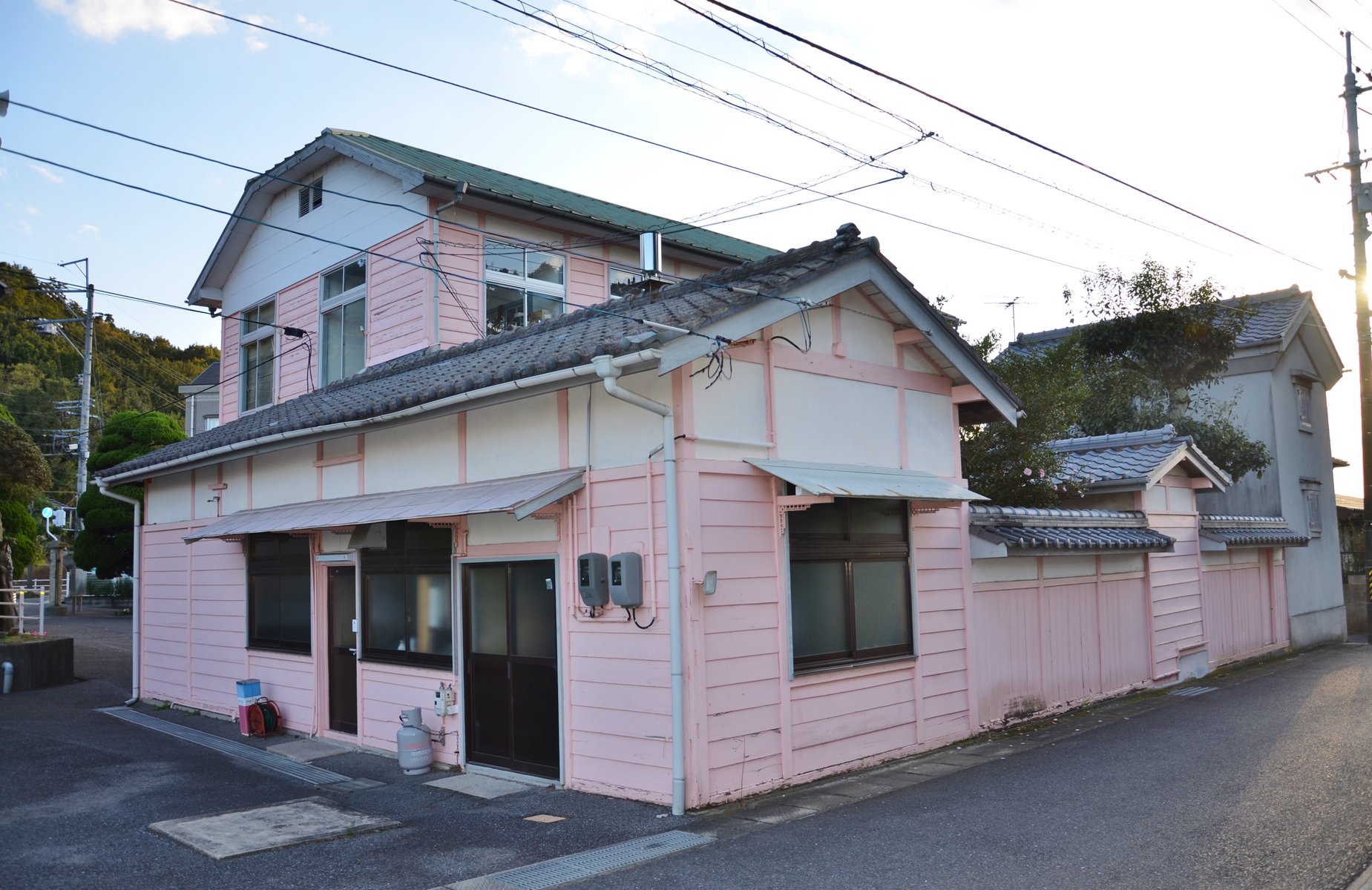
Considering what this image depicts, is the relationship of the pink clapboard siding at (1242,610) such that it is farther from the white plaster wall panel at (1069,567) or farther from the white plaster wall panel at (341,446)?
A: the white plaster wall panel at (341,446)

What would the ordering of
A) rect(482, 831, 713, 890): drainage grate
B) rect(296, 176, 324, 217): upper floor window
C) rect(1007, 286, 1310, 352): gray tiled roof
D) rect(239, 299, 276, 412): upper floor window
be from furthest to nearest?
1. rect(1007, 286, 1310, 352): gray tiled roof
2. rect(239, 299, 276, 412): upper floor window
3. rect(296, 176, 324, 217): upper floor window
4. rect(482, 831, 713, 890): drainage grate

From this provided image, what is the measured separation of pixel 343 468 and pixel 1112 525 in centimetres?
981

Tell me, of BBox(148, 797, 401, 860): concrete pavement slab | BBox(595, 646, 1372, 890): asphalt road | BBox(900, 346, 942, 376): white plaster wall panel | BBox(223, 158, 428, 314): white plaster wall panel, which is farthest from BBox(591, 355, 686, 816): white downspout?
BBox(223, 158, 428, 314): white plaster wall panel

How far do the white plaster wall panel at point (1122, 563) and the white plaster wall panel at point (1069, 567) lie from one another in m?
0.31

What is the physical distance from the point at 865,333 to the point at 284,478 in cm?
742

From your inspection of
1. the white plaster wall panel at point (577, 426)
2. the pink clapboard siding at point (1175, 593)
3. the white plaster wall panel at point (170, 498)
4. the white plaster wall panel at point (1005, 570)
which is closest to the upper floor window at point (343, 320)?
the white plaster wall panel at point (170, 498)

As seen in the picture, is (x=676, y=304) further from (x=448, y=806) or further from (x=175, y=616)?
(x=175, y=616)

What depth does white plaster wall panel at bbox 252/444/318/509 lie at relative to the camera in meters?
11.6

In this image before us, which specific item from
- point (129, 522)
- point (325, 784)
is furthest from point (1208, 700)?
point (129, 522)

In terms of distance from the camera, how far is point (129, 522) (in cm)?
2952

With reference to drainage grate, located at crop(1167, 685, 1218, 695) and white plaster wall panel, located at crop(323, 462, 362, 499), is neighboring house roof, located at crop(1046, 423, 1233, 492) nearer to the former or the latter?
drainage grate, located at crop(1167, 685, 1218, 695)

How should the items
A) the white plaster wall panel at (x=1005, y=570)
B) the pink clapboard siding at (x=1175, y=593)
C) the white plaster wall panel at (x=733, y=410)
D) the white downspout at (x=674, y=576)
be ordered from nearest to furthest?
the white downspout at (x=674, y=576) → the white plaster wall panel at (x=733, y=410) → the white plaster wall panel at (x=1005, y=570) → the pink clapboard siding at (x=1175, y=593)

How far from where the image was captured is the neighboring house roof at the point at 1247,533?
15430mm

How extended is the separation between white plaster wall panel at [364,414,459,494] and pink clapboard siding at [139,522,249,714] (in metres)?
3.68
